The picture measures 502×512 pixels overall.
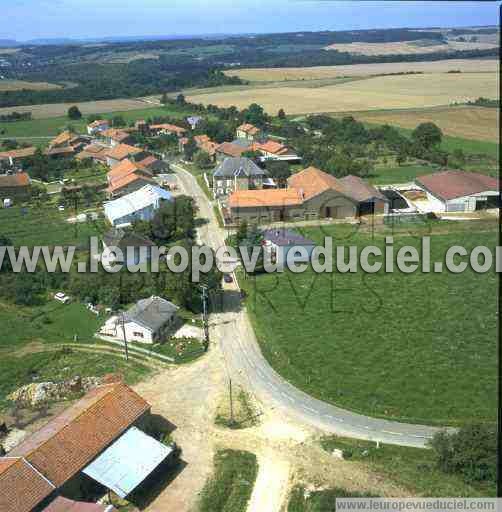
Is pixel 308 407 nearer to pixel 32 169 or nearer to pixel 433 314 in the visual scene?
pixel 433 314

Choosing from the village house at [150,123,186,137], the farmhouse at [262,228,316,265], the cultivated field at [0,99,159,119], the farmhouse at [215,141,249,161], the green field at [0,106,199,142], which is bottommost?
the farmhouse at [262,228,316,265]

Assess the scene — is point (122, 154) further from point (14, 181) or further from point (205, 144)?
point (14, 181)

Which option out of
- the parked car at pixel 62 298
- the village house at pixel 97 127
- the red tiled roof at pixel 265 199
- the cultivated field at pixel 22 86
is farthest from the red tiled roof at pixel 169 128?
the cultivated field at pixel 22 86

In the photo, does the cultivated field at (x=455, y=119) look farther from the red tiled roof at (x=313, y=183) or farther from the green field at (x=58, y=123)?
the green field at (x=58, y=123)

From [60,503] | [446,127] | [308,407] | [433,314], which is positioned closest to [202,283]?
[308,407]

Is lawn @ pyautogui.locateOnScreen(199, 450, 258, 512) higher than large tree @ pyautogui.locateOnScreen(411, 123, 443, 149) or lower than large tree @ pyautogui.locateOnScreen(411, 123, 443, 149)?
lower

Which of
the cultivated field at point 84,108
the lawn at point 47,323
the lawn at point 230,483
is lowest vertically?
the lawn at point 230,483

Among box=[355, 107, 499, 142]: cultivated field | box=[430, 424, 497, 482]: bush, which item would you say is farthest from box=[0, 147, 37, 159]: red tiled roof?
box=[430, 424, 497, 482]: bush

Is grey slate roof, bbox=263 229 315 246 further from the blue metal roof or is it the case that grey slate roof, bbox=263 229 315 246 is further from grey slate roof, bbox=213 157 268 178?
the blue metal roof
